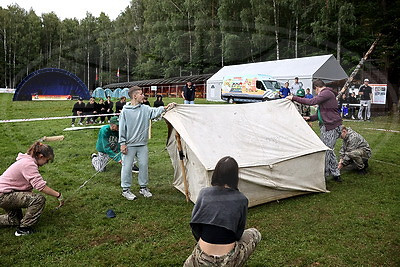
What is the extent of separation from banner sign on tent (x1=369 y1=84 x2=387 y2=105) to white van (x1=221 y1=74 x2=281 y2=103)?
549 cm

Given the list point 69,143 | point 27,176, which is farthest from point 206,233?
point 69,143

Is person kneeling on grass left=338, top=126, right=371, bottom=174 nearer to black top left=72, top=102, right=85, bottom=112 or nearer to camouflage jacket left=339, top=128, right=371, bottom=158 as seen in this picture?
camouflage jacket left=339, top=128, right=371, bottom=158

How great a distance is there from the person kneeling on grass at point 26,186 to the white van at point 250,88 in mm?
18134

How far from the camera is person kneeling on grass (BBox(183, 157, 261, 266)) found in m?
2.29

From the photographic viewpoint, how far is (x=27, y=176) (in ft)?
12.4

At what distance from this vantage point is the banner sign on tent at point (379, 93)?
1798cm

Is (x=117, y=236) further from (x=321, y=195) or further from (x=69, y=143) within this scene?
(x=69, y=143)

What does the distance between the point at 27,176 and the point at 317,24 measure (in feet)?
92.5

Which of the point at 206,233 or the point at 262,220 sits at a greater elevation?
the point at 206,233

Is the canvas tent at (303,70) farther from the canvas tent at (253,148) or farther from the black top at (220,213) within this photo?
the black top at (220,213)

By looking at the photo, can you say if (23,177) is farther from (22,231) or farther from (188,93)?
(188,93)

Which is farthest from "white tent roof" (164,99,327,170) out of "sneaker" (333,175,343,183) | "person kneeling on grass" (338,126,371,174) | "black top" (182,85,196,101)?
"black top" (182,85,196,101)

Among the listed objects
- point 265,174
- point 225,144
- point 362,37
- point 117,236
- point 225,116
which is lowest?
point 117,236

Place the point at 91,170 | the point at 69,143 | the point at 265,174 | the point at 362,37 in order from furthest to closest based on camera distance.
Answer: the point at 362,37 → the point at 69,143 → the point at 91,170 → the point at 265,174
